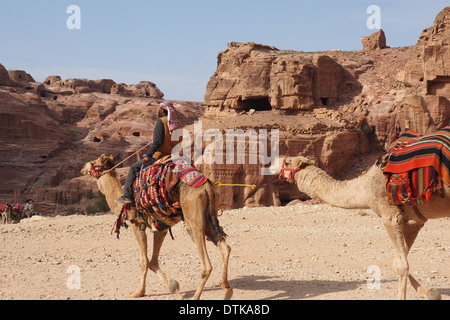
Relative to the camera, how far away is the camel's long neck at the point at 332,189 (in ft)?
22.3

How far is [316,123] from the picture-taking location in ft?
110

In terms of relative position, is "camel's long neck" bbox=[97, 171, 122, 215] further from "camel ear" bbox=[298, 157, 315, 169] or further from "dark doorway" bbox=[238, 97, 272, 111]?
"dark doorway" bbox=[238, 97, 272, 111]

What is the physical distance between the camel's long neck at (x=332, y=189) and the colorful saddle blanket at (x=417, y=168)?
47cm

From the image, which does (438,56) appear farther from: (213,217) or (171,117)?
(213,217)

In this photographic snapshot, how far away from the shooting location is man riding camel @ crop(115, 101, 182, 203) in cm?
793

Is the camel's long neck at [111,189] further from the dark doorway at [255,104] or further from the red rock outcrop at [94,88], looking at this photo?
the red rock outcrop at [94,88]

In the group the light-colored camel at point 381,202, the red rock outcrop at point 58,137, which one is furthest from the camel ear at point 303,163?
the red rock outcrop at point 58,137

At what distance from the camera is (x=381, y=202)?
6.53 metres

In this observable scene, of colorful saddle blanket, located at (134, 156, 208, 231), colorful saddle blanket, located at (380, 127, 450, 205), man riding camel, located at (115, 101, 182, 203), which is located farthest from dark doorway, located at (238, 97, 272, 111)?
colorful saddle blanket, located at (380, 127, 450, 205)

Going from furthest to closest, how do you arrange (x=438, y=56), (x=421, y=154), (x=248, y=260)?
1. (x=438, y=56)
2. (x=248, y=260)
3. (x=421, y=154)

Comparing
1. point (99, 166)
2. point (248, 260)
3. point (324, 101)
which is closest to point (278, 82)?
point (324, 101)

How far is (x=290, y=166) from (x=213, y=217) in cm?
134

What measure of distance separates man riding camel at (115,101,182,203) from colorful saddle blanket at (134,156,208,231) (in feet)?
0.44

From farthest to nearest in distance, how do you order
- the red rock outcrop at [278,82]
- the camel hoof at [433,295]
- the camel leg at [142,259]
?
1. the red rock outcrop at [278,82]
2. the camel leg at [142,259]
3. the camel hoof at [433,295]
